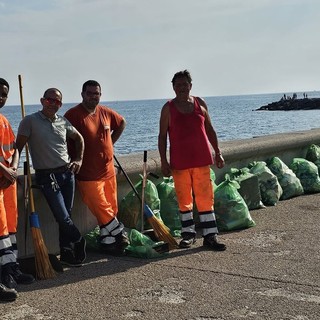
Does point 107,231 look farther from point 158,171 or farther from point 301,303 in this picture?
point 301,303

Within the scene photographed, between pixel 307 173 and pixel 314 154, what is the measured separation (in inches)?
39.0

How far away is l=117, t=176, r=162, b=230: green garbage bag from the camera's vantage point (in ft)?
22.9

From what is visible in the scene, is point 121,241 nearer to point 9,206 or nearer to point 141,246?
point 141,246

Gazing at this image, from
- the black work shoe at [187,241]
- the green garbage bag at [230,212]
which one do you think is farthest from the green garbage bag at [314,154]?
the black work shoe at [187,241]

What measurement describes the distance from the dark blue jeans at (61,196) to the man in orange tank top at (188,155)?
3.66ft

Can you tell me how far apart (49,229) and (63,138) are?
98cm

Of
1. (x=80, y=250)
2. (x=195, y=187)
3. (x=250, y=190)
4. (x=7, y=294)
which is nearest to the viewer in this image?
(x=7, y=294)

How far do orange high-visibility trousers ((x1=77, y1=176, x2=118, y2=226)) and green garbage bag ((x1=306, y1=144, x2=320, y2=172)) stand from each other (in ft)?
15.8

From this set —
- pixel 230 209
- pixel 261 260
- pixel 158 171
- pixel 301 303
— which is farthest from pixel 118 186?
pixel 301 303

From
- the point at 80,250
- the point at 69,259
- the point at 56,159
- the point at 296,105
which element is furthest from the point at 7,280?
the point at 296,105

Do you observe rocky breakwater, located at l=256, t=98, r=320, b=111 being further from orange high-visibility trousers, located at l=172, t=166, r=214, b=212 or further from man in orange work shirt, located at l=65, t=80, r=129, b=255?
man in orange work shirt, located at l=65, t=80, r=129, b=255

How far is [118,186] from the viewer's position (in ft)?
23.7

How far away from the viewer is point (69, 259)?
5.93m

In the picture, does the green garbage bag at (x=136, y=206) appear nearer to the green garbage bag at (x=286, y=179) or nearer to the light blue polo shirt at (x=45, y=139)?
the light blue polo shirt at (x=45, y=139)
